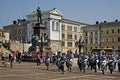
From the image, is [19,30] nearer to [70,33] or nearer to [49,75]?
[70,33]

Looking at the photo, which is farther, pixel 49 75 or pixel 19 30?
pixel 19 30

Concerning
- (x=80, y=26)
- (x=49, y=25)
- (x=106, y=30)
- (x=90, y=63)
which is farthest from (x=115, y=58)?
(x=80, y=26)

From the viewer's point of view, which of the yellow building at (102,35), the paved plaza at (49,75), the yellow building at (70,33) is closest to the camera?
the paved plaza at (49,75)

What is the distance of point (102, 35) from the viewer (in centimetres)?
10319

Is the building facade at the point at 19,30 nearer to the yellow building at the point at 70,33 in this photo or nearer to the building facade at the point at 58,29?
the building facade at the point at 58,29

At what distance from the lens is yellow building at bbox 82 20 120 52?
3873 inches


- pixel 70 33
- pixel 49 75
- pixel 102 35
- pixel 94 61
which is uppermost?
pixel 70 33

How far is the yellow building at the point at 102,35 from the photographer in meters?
98.4

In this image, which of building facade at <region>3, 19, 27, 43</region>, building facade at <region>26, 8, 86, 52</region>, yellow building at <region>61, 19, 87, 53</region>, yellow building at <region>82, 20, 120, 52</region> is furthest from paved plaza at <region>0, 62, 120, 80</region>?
building facade at <region>3, 19, 27, 43</region>

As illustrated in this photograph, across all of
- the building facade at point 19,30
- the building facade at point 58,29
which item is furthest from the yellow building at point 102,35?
the building facade at point 19,30

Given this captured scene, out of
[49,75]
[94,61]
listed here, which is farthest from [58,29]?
[49,75]

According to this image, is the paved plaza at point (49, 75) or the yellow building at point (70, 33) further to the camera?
the yellow building at point (70, 33)

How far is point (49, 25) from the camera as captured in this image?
310 feet

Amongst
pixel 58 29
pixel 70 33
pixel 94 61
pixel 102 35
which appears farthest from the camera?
pixel 70 33
